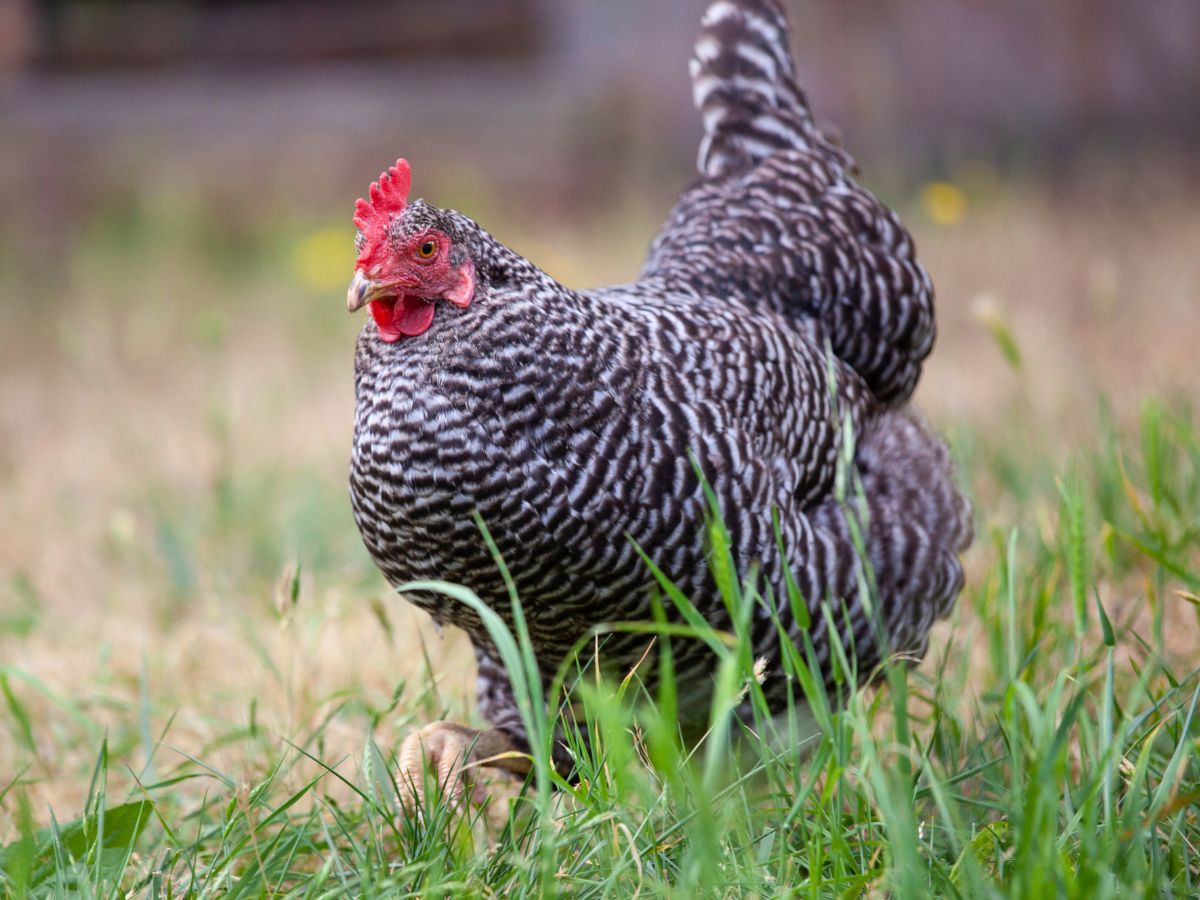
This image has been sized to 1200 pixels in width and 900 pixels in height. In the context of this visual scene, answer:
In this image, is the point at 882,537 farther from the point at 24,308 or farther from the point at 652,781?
the point at 24,308

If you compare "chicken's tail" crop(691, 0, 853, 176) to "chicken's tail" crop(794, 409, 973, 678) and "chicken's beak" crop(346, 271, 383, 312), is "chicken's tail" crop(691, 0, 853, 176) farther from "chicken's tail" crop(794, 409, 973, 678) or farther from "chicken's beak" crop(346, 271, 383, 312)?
"chicken's beak" crop(346, 271, 383, 312)

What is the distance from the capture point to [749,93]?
355cm

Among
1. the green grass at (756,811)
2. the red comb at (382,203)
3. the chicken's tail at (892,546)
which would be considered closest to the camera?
the green grass at (756,811)

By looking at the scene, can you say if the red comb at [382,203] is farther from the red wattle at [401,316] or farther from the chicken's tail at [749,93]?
the chicken's tail at [749,93]

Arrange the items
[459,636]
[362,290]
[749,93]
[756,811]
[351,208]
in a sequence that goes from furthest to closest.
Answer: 1. [351,208]
2. [749,93]
3. [459,636]
4. [362,290]
5. [756,811]

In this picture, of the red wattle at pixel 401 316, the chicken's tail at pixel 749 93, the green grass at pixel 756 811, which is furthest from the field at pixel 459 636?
the chicken's tail at pixel 749 93

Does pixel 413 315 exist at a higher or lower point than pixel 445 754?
higher

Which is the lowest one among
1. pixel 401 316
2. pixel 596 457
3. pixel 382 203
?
pixel 596 457

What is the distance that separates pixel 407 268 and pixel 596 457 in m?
0.48

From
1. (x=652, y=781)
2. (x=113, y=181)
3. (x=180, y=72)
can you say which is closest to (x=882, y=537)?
(x=652, y=781)

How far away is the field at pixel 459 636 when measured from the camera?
1.84m

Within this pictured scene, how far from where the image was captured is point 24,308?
7.49 m

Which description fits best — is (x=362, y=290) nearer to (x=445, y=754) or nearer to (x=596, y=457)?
(x=596, y=457)

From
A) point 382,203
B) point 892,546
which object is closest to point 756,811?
point 892,546
